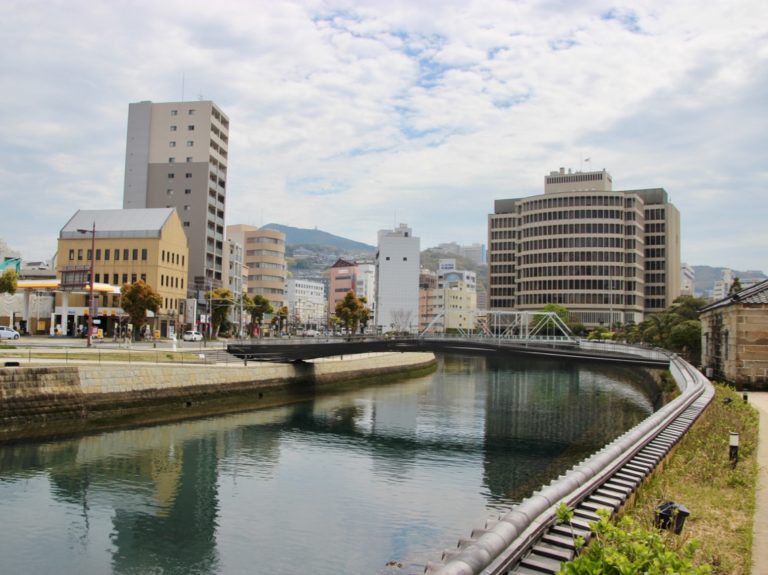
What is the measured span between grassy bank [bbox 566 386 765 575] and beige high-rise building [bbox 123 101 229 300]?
353ft

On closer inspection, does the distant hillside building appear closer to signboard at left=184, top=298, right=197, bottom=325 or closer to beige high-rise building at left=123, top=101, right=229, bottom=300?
signboard at left=184, top=298, right=197, bottom=325

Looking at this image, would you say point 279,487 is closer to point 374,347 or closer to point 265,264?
point 374,347

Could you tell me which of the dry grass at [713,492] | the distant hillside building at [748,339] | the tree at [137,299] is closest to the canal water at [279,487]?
the dry grass at [713,492]

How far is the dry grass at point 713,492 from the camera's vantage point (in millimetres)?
12922

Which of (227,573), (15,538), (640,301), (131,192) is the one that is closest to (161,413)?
(15,538)

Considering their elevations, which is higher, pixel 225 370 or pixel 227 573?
pixel 225 370

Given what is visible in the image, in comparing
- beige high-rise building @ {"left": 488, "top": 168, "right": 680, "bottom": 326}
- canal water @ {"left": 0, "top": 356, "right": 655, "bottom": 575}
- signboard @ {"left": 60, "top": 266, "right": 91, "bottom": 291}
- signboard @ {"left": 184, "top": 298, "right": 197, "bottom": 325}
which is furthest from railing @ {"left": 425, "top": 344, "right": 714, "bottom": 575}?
beige high-rise building @ {"left": 488, "top": 168, "right": 680, "bottom": 326}

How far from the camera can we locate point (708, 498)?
16.4m

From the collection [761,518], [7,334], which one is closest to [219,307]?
[7,334]

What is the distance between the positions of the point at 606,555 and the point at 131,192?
131m

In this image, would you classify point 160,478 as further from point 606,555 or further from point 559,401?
point 559,401

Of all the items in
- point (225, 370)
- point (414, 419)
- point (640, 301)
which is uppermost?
point (640, 301)

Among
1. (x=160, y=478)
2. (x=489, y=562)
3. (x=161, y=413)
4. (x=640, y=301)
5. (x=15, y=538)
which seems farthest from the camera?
(x=640, y=301)

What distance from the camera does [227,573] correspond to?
20547 mm
